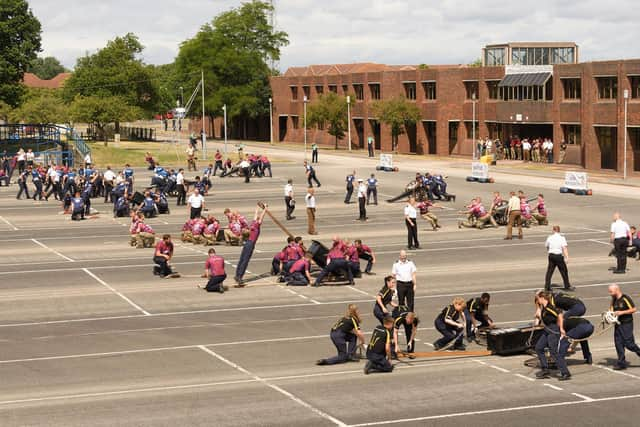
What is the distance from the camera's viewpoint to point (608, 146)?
70.4 meters

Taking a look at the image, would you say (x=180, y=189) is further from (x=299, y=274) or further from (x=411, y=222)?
(x=299, y=274)

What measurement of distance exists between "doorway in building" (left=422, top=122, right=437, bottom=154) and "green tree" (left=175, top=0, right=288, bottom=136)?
104ft

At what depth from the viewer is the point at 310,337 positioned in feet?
70.5

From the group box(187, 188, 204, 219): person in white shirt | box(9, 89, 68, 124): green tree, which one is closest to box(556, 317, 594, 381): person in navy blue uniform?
box(187, 188, 204, 219): person in white shirt

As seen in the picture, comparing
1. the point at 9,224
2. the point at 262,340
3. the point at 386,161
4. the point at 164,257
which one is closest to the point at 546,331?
the point at 262,340

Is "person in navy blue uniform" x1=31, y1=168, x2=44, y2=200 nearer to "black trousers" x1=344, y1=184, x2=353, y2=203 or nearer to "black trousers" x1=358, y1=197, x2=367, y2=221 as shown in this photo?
"black trousers" x1=344, y1=184, x2=353, y2=203

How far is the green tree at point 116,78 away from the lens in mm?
110688

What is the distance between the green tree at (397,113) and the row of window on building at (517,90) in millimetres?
2308

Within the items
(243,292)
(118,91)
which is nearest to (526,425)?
(243,292)

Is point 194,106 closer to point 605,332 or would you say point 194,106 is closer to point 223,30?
point 223,30

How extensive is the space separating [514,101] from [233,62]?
154ft

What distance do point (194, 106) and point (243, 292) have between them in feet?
311

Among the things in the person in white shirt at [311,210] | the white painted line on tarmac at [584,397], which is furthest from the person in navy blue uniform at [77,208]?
the white painted line on tarmac at [584,397]

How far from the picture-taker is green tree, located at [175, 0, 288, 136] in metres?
119
